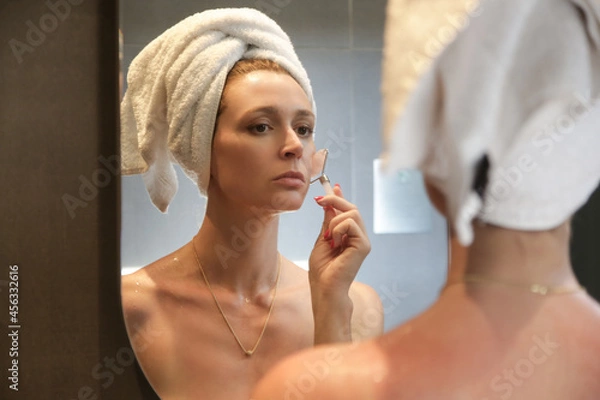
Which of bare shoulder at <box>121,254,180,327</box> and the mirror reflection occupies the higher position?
the mirror reflection

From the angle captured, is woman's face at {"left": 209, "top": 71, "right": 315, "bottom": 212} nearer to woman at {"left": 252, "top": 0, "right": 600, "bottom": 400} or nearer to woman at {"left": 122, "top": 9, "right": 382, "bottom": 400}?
woman at {"left": 122, "top": 9, "right": 382, "bottom": 400}

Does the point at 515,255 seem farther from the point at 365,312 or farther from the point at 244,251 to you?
the point at 244,251

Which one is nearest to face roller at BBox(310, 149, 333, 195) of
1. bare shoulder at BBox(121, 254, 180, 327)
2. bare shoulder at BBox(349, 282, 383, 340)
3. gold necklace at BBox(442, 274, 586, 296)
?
bare shoulder at BBox(349, 282, 383, 340)

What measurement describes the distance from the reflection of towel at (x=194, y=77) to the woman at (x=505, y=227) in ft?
1.22

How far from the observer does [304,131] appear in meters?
0.83

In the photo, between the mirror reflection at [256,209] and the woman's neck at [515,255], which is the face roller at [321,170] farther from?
the woman's neck at [515,255]

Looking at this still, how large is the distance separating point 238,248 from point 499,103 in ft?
1.59

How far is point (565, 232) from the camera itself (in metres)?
0.53

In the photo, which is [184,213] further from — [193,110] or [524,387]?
[524,387]

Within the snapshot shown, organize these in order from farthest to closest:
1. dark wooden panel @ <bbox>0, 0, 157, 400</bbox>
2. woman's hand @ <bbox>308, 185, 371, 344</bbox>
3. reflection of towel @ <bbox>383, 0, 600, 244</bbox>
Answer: dark wooden panel @ <bbox>0, 0, 157, 400</bbox>, woman's hand @ <bbox>308, 185, 371, 344</bbox>, reflection of towel @ <bbox>383, 0, 600, 244</bbox>

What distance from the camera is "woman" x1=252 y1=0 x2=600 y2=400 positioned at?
1.54ft

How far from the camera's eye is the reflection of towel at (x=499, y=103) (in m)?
0.46

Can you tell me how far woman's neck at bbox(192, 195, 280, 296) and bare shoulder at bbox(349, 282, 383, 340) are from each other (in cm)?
11

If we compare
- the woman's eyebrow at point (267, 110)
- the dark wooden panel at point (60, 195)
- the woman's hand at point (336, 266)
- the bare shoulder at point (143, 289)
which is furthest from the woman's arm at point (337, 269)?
the dark wooden panel at point (60, 195)
